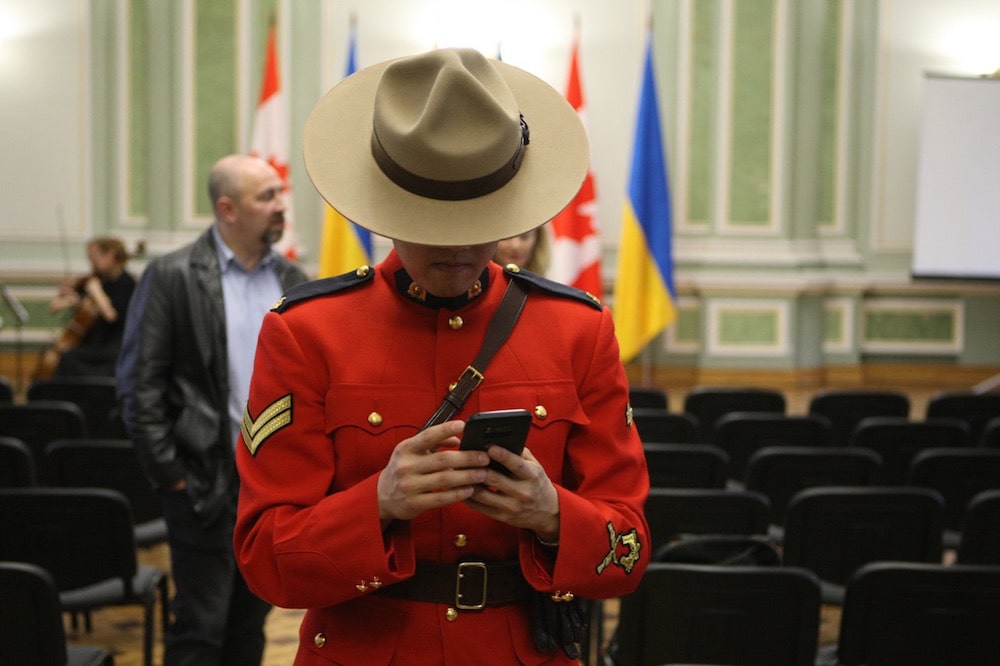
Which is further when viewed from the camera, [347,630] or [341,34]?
[341,34]

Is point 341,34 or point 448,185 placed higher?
point 341,34

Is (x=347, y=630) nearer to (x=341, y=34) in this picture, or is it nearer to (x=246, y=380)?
(x=246, y=380)

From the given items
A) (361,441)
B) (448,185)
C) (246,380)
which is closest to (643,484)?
(361,441)

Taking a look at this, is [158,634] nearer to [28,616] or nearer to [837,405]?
[28,616]

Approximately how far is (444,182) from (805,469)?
310 centimetres

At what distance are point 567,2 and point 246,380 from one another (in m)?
8.08

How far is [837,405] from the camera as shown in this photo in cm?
600

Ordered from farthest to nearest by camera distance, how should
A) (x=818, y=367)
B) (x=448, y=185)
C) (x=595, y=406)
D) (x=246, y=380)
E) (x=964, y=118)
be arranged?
(x=818, y=367) < (x=964, y=118) < (x=246, y=380) < (x=595, y=406) < (x=448, y=185)

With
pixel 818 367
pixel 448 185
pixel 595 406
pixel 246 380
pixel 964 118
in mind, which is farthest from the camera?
pixel 818 367

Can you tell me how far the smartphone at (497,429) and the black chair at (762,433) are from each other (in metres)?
3.71

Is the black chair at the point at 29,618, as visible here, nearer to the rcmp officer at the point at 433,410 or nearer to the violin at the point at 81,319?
the rcmp officer at the point at 433,410

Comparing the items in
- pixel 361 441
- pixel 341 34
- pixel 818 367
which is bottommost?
pixel 818 367

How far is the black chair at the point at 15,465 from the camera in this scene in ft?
12.5

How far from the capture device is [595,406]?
1.58 m
